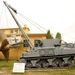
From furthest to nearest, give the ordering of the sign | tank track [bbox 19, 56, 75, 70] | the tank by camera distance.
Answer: the tank → tank track [bbox 19, 56, 75, 70] → the sign

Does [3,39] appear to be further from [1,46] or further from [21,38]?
[21,38]

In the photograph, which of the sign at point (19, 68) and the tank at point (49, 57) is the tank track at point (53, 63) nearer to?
the tank at point (49, 57)

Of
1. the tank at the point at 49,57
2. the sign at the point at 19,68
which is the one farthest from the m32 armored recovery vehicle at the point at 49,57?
the sign at the point at 19,68

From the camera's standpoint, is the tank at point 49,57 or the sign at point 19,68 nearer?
the sign at point 19,68

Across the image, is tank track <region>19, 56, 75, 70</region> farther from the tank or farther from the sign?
the sign

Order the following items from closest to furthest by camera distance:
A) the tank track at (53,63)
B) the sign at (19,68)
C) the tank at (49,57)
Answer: the sign at (19,68)
the tank track at (53,63)
the tank at (49,57)

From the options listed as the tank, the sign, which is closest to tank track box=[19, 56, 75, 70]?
the tank

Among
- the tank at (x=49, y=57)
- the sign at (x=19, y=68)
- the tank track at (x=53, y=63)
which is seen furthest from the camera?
the tank at (x=49, y=57)

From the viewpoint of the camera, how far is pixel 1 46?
12.3 metres

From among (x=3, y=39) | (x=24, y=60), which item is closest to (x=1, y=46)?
(x=3, y=39)

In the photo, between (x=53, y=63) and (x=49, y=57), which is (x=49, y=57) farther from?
(x=53, y=63)

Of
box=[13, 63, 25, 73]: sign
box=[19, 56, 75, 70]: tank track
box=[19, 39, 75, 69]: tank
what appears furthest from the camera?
box=[19, 39, 75, 69]: tank

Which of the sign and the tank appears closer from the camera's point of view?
the sign

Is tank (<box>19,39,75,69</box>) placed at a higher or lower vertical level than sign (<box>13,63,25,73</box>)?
higher
